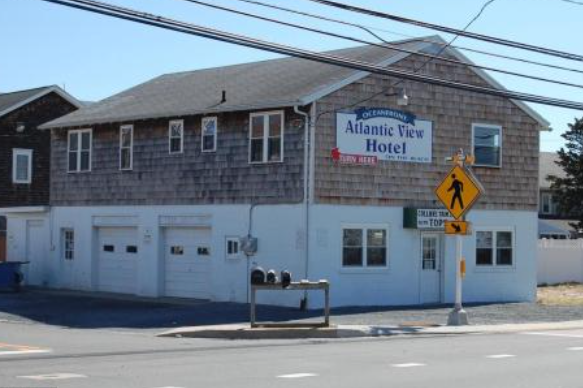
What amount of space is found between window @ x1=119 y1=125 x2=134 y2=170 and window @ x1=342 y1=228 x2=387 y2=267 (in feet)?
26.7

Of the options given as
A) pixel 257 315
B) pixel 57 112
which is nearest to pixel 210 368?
pixel 257 315

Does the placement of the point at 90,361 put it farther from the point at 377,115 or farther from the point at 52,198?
the point at 52,198

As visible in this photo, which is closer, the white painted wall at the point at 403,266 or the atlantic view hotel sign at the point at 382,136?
the white painted wall at the point at 403,266

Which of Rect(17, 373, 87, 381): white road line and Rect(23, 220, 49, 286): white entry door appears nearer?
Rect(17, 373, 87, 381): white road line

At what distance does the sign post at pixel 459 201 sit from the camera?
2345 centimetres

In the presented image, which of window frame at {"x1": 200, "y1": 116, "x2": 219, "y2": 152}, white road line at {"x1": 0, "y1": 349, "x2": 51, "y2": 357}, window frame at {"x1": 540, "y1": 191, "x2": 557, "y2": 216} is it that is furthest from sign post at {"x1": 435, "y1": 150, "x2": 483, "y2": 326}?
window frame at {"x1": 540, "y1": 191, "x2": 557, "y2": 216}

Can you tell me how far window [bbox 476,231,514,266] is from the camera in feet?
102

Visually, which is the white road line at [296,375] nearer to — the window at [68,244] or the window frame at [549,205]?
the window at [68,244]

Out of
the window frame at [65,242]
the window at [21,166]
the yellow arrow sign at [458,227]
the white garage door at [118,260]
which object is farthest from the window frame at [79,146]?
the yellow arrow sign at [458,227]

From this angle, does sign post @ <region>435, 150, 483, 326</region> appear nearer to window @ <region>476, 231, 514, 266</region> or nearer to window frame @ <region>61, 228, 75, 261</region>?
window @ <region>476, 231, 514, 266</region>

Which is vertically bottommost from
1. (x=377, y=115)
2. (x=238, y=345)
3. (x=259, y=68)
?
(x=238, y=345)

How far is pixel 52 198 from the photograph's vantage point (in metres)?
35.3

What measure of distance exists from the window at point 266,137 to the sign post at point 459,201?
563cm

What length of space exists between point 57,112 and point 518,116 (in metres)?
23.2
